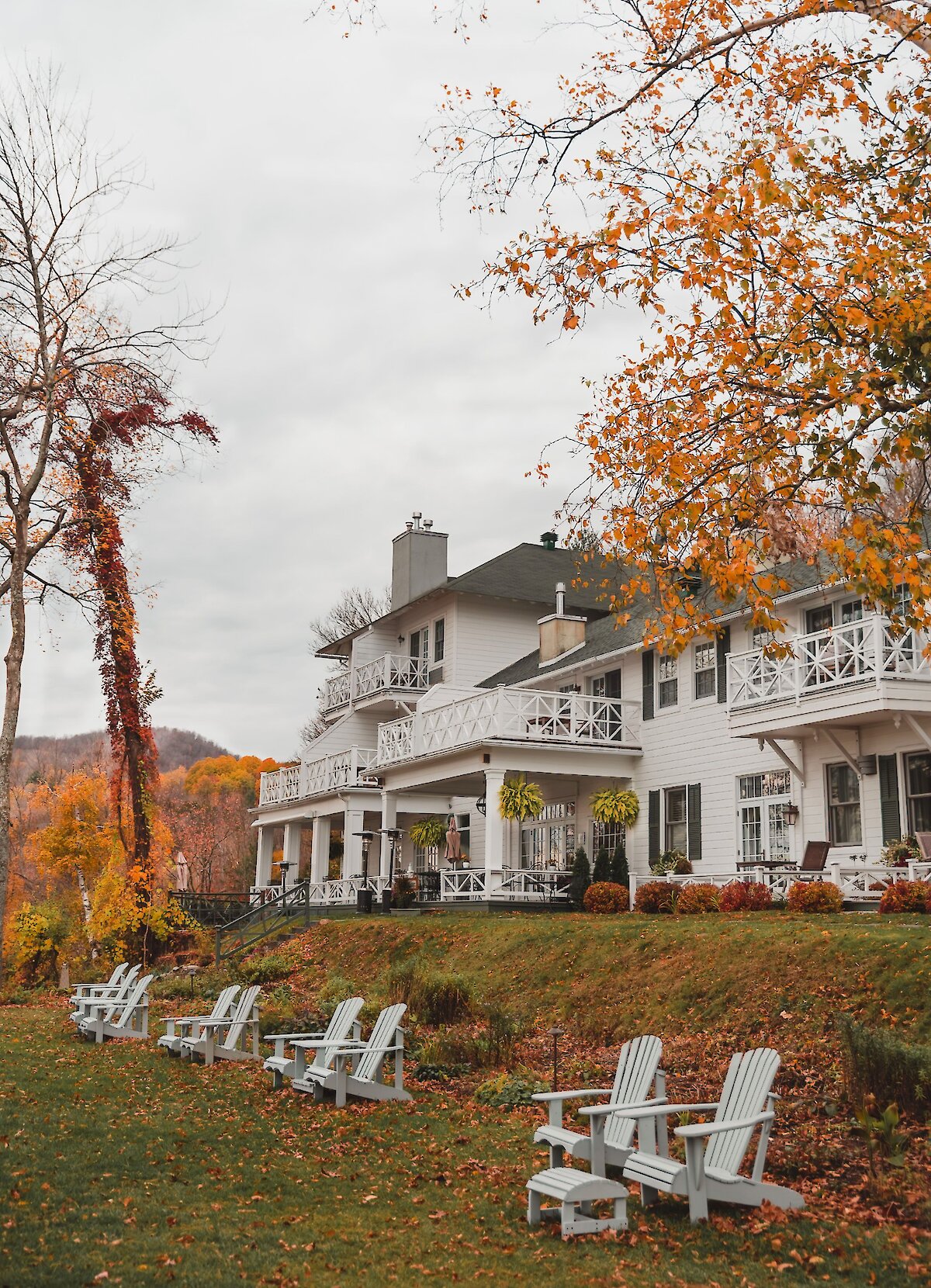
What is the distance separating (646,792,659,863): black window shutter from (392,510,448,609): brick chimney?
566 inches

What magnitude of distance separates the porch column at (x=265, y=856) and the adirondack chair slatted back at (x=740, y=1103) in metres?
33.1

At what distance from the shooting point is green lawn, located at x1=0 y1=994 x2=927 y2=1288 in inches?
232

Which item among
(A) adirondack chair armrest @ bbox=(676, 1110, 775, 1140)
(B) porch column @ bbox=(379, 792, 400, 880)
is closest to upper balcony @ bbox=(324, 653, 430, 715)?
(B) porch column @ bbox=(379, 792, 400, 880)

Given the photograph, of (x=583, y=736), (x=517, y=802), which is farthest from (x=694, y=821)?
(x=517, y=802)

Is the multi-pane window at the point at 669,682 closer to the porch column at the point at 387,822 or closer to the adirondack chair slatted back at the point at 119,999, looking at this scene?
the porch column at the point at 387,822

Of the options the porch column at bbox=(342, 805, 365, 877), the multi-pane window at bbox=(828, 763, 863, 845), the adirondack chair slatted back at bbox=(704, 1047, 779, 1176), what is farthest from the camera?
the porch column at bbox=(342, 805, 365, 877)

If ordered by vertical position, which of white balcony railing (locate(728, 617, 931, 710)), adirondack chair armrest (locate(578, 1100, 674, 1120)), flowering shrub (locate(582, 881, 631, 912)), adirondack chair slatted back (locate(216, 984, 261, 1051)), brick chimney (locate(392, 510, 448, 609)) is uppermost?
brick chimney (locate(392, 510, 448, 609))

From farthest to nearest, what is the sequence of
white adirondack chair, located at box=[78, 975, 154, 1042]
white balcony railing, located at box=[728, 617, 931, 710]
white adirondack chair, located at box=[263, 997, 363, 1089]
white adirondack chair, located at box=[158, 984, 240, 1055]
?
white balcony railing, located at box=[728, 617, 931, 710] < white adirondack chair, located at box=[78, 975, 154, 1042] < white adirondack chair, located at box=[158, 984, 240, 1055] < white adirondack chair, located at box=[263, 997, 363, 1089]

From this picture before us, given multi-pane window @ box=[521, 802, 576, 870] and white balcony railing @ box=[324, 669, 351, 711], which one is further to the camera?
white balcony railing @ box=[324, 669, 351, 711]

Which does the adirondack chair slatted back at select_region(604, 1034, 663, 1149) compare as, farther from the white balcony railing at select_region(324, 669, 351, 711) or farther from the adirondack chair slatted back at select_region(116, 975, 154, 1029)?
the white balcony railing at select_region(324, 669, 351, 711)

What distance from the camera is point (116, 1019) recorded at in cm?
1617

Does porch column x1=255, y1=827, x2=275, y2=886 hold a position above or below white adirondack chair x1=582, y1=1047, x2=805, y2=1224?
above

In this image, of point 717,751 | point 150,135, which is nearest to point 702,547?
point 150,135

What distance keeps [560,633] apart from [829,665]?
37.8 feet
